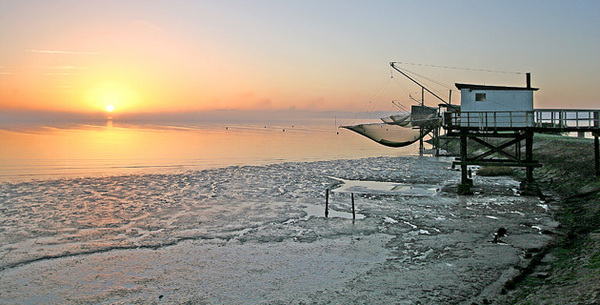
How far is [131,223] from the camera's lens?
18.2 meters

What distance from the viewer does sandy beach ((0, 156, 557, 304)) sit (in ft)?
36.3

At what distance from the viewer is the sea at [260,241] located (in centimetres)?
1111

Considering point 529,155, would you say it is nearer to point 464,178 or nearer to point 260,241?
point 464,178

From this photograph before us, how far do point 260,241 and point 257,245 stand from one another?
498 mm

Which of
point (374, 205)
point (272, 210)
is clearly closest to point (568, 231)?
point (374, 205)

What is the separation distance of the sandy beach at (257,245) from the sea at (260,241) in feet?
0.18

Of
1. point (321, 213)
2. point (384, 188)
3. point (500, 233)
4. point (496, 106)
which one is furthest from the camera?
point (384, 188)

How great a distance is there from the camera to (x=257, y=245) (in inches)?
596

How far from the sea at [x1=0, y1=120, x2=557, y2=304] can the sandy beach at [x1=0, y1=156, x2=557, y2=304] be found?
55 millimetres

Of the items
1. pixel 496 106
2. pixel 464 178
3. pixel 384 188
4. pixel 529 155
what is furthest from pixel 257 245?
pixel 529 155

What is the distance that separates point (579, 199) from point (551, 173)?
9.15 m

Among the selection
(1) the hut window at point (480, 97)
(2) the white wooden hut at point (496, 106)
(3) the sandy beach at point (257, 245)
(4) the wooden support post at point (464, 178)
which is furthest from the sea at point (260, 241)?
(1) the hut window at point (480, 97)

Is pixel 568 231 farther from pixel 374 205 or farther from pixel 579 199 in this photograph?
pixel 374 205

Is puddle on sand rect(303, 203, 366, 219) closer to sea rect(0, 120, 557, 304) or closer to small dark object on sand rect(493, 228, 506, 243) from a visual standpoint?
sea rect(0, 120, 557, 304)
